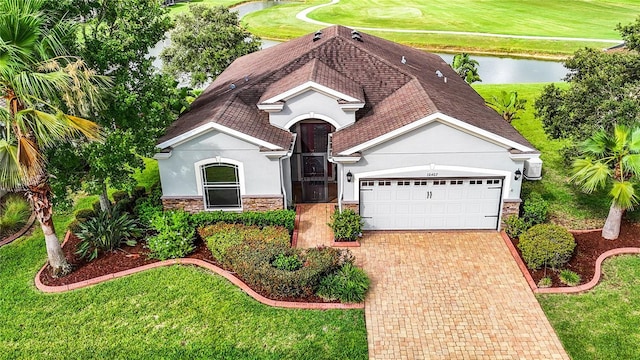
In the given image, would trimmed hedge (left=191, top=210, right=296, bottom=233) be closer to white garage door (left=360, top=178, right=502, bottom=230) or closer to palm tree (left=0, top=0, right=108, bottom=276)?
white garage door (left=360, top=178, right=502, bottom=230)

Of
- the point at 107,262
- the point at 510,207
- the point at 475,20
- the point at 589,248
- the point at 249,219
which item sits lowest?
the point at 589,248

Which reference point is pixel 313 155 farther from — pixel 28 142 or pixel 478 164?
pixel 28 142

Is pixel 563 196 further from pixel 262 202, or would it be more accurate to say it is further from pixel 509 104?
pixel 262 202

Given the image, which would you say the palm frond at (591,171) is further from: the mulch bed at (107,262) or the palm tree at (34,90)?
the palm tree at (34,90)

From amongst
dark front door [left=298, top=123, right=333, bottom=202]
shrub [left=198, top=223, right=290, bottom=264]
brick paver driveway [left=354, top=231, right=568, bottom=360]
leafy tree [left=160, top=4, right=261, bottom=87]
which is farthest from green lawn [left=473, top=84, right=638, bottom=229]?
leafy tree [left=160, top=4, right=261, bottom=87]

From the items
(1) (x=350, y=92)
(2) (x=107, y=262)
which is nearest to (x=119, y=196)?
(2) (x=107, y=262)
